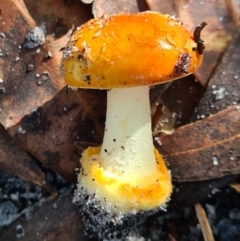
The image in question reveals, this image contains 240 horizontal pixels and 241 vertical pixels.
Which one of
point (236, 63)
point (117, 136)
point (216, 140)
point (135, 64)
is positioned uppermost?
point (135, 64)

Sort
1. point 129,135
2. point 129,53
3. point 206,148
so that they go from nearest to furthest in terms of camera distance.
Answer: point 129,53
point 129,135
point 206,148

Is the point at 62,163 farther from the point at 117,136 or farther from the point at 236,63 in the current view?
the point at 236,63

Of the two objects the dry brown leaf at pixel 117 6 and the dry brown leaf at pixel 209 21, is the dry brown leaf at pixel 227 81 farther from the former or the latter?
the dry brown leaf at pixel 117 6

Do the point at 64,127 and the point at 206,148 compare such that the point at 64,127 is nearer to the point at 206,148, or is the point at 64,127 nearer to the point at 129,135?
the point at 129,135

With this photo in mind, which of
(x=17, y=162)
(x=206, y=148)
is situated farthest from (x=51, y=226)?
(x=206, y=148)

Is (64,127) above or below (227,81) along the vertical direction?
above

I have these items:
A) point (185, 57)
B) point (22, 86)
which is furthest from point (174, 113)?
point (22, 86)

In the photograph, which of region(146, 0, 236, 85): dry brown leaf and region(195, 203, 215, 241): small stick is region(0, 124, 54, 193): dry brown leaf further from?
region(146, 0, 236, 85): dry brown leaf

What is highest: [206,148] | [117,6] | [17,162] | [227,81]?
[117,6]

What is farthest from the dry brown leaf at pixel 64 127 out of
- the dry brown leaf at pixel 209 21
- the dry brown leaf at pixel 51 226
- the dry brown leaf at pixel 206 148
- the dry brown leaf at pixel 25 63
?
the dry brown leaf at pixel 209 21
